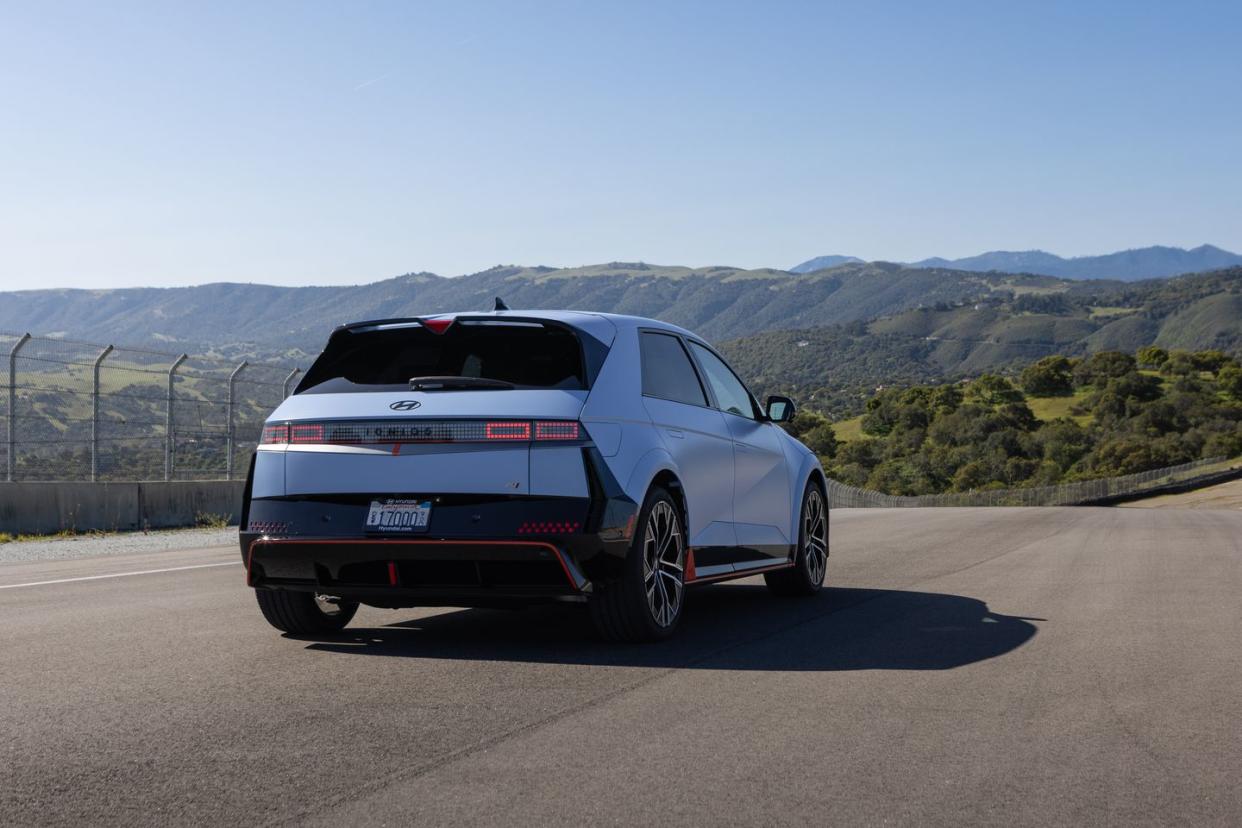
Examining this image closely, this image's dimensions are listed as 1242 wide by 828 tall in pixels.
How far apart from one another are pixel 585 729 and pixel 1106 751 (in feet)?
6.10

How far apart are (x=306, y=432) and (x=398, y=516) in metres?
0.70

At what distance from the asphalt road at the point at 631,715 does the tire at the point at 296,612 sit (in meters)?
0.16

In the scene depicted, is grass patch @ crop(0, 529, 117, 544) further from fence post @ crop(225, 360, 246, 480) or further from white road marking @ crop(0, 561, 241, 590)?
white road marking @ crop(0, 561, 241, 590)

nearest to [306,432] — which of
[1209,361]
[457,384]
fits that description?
[457,384]

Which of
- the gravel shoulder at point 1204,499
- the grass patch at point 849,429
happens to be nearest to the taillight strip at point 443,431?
the gravel shoulder at point 1204,499

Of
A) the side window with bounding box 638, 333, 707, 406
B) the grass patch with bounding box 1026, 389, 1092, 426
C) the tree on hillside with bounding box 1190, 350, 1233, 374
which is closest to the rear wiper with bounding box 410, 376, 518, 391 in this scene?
the side window with bounding box 638, 333, 707, 406

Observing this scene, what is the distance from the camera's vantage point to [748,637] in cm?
817

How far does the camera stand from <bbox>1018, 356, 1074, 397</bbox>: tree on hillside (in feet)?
441

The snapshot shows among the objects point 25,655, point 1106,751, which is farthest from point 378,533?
point 1106,751

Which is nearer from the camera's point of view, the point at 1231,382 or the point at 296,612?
the point at 296,612

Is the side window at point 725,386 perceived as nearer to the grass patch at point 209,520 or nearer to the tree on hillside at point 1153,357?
the grass patch at point 209,520

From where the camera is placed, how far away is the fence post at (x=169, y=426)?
21.4 meters

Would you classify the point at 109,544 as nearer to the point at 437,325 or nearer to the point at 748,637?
the point at 437,325

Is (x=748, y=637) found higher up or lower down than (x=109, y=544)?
higher up
